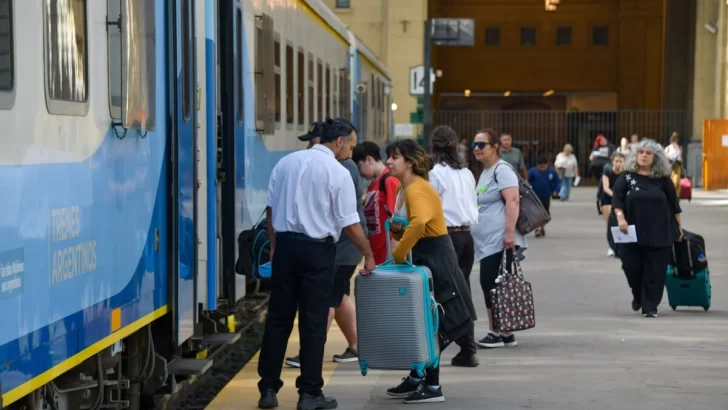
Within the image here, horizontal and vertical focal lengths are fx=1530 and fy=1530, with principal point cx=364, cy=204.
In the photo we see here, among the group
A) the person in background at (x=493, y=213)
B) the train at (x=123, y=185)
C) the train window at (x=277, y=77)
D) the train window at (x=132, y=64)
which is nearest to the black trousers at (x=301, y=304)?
the train at (x=123, y=185)

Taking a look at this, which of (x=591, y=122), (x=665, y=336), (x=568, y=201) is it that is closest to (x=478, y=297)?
(x=665, y=336)

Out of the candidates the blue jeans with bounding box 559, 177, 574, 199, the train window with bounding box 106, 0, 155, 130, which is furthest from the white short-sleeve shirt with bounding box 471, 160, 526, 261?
the blue jeans with bounding box 559, 177, 574, 199

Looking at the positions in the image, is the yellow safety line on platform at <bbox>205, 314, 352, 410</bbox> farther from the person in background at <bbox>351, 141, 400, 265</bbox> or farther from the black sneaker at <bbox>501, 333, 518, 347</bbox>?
the black sneaker at <bbox>501, 333, 518, 347</bbox>

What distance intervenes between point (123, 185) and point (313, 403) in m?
2.08

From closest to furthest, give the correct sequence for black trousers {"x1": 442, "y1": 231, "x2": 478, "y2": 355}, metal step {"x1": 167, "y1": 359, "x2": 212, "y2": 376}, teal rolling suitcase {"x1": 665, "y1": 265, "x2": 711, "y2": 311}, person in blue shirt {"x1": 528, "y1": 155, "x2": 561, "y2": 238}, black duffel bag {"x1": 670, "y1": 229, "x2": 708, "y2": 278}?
metal step {"x1": 167, "y1": 359, "x2": 212, "y2": 376} → black trousers {"x1": 442, "y1": 231, "x2": 478, "y2": 355} → black duffel bag {"x1": 670, "y1": 229, "x2": 708, "y2": 278} → teal rolling suitcase {"x1": 665, "y1": 265, "x2": 711, "y2": 311} → person in blue shirt {"x1": 528, "y1": 155, "x2": 561, "y2": 238}

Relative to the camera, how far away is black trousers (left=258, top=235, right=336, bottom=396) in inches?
326

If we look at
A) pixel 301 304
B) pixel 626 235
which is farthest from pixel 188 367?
pixel 626 235

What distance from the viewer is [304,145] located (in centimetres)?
1592

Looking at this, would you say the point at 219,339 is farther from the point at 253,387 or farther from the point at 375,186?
the point at 375,186

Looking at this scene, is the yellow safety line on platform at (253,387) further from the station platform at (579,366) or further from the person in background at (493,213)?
the person in background at (493,213)

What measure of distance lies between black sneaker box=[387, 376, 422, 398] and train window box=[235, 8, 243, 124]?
8.63ft

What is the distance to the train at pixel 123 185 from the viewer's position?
17.5ft

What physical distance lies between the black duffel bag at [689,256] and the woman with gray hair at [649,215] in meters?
0.29

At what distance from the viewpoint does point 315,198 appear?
27.2ft
